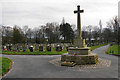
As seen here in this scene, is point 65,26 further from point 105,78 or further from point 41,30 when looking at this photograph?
point 105,78

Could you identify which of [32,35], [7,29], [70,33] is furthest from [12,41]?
[70,33]

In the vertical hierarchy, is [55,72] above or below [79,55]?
below

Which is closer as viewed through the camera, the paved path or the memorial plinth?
the paved path

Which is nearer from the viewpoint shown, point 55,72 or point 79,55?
point 55,72

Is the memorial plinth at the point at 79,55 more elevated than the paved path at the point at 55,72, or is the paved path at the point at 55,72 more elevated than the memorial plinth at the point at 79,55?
the memorial plinth at the point at 79,55

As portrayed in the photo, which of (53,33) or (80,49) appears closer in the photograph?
(80,49)

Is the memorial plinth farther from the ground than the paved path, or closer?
farther from the ground

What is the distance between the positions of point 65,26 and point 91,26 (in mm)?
48094

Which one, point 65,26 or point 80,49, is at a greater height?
point 65,26

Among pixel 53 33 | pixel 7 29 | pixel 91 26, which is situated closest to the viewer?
pixel 7 29

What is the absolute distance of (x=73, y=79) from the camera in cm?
598

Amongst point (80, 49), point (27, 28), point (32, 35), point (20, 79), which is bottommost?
point (20, 79)

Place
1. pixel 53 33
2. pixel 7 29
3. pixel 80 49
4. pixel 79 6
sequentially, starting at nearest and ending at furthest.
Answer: pixel 80 49, pixel 79 6, pixel 7 29, pixel 53 33

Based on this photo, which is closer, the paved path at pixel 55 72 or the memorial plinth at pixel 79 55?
the paved path at pixel 55 72
